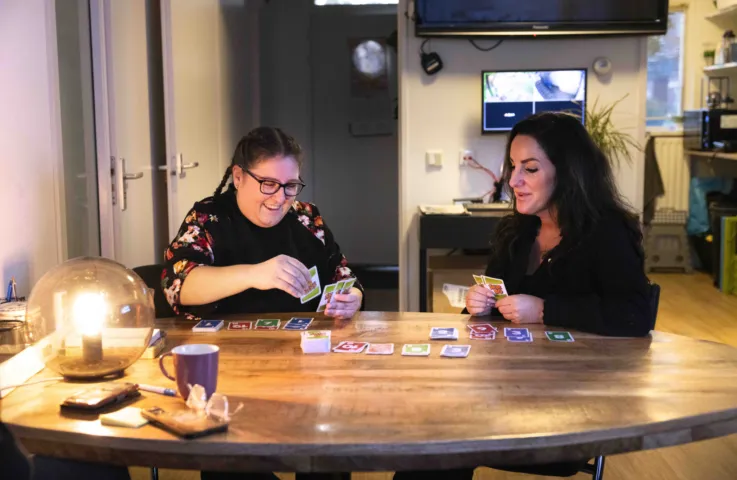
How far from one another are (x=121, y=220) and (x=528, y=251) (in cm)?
190

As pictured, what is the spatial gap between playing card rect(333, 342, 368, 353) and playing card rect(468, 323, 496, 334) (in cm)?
29

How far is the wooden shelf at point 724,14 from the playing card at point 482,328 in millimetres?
5165

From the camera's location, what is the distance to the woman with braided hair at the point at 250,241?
86.2 inches

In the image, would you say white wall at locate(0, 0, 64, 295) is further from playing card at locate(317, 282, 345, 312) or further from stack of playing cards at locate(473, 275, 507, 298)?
stack of playing cards at locate(473, 275, 507, 298)

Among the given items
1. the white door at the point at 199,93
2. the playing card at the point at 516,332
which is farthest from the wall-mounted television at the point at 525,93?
the playing card at the point at 516,332

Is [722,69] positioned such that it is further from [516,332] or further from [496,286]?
[516,332]

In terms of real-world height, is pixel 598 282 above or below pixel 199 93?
below

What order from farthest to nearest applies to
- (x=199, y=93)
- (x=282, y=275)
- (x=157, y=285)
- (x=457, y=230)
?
(x=457, y=230) → (x=199, y=93) → (x=157, y=285) → (x=282, y=275)

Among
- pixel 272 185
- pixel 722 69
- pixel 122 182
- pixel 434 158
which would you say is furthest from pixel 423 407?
pixel 722 69

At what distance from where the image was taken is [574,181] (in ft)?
7.57

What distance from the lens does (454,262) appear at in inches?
195

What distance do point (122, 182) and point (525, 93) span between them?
2.53 m

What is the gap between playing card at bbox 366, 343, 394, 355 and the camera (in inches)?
72.6

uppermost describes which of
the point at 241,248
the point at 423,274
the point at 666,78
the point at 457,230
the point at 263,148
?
the point at 666,78
